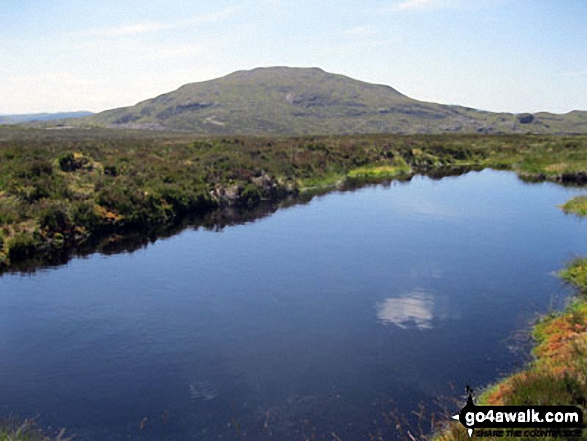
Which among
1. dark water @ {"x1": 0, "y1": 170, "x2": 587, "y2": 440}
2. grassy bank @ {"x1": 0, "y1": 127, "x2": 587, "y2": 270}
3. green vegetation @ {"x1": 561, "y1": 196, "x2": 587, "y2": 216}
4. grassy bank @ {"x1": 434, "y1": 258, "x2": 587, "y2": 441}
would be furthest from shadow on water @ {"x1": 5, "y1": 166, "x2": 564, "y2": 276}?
grassy bank @ {"x1": 434, "y1": 258, "x2": 587, "y2": 441}

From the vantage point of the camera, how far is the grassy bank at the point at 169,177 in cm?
3606

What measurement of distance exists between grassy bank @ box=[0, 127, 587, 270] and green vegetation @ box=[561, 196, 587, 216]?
19671 millimetres

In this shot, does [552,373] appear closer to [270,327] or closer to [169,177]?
[270,327]

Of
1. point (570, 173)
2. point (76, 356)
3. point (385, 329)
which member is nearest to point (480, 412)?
point (385, 329)

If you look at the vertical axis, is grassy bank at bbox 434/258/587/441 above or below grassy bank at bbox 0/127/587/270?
below

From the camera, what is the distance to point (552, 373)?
568 inches

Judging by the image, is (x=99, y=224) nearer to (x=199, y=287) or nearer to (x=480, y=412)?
(x=199, y=287)

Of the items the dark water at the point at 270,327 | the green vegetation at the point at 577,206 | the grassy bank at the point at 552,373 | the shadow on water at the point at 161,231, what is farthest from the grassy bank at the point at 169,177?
the grassy bank at the point at 552,373

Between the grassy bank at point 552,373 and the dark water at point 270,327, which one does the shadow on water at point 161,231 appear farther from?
the grassy bank at point 552,373

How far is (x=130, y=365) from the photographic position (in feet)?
60.6

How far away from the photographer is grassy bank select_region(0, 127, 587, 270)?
118 feet

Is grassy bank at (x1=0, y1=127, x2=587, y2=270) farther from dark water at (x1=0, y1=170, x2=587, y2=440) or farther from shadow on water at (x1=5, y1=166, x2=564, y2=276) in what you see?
dark water at (x1=0, y1=170, x2=587, y2=440)

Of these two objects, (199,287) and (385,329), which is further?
(199,287)

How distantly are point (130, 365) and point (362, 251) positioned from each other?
62.5 ft
